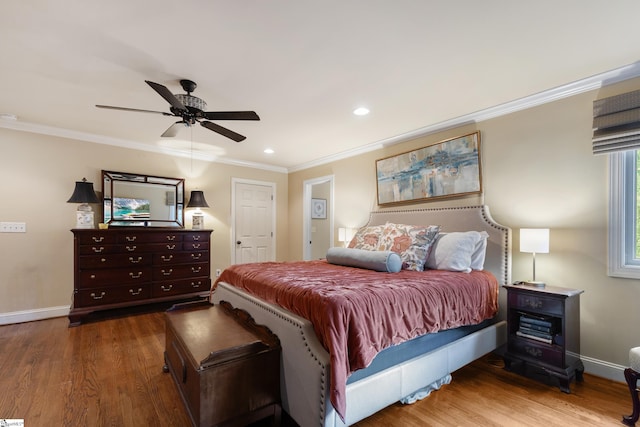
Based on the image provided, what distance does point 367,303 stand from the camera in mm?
1629

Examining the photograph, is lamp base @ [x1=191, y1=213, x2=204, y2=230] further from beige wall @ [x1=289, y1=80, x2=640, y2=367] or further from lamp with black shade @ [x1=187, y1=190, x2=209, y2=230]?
beige wall @ [x1=289, y1=80, x2=640, y2=367]

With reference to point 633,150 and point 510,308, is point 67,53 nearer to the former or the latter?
point 510,308

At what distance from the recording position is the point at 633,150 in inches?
84.6

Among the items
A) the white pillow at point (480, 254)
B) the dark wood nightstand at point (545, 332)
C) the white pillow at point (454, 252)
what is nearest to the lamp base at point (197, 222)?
the white pillow at point (454, 252)

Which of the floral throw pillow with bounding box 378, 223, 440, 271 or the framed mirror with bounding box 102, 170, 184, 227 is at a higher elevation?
the framed mirror with bounding box 102, 170, 184, 227

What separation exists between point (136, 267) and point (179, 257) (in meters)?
0.51

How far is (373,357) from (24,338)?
359 centimetres

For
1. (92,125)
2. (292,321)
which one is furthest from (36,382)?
(92,125)

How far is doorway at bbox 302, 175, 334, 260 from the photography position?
5422 millimetres

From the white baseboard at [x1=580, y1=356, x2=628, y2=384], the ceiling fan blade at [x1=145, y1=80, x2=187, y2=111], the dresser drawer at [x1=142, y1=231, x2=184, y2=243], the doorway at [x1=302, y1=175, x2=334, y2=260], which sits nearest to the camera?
the ceiling fan blade at [x1=145, y1=80, x2=187, y2=111]

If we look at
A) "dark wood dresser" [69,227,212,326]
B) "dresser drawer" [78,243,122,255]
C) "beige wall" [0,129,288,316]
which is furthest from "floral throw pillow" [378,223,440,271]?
"beige wall" [0,129,288,316]

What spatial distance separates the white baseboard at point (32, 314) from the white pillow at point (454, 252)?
4.45m

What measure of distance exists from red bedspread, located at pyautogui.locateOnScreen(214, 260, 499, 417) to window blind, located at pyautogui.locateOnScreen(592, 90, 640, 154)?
134 cm

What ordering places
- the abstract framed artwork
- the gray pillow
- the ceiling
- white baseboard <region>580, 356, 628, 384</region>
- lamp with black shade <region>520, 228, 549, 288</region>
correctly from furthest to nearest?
the abstract framed artwork
the gray pillow
lamp with black shade <region>520, 228, 549, 288</region>
white baseboard <region>580, 356, 628, 384</region>
the ceiling
